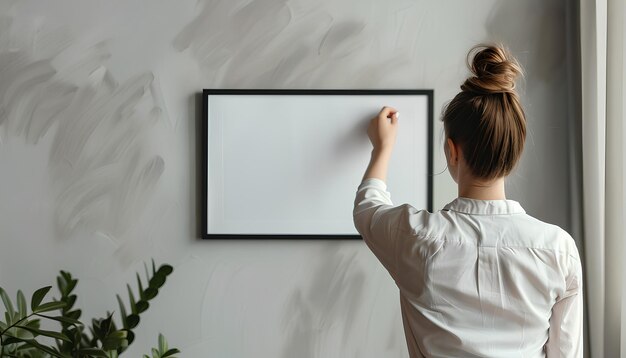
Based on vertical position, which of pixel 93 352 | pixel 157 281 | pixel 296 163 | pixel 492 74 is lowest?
pixel 93 352

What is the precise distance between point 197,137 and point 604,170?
89 centimetres

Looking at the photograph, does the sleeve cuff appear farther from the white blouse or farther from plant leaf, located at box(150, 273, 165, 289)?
plant leaf, located at box(150, 273, 165, 289)

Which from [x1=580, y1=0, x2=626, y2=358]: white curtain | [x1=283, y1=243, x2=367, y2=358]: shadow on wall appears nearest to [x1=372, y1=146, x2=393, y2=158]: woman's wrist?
[x1=283, y1=243, x2=367, y2=358]: shadow on wall

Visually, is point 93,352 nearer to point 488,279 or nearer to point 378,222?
point 378,222

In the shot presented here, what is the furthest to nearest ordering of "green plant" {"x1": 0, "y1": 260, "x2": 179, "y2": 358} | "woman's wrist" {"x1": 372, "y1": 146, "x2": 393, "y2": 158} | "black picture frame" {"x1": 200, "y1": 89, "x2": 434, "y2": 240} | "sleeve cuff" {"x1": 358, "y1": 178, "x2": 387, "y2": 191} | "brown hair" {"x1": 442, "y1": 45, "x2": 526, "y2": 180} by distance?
"black picture frame" {"x1": 200, "y1": 89, "x2": 434, "y2": 240}, "woman's wrist" {"x1": 372, "y1": 146, "x2": 393, "y2": 158}, "sleeve cuff" {"x1": 358, "y1": 178, "x2": 387, "y2": 191}, "green plant" {"x1": 0, "y1": 260, "x2": 179, "y2": 358}, "brown hair" {"x1": 442, "y1": 45, "x2": 526, "y2": 180}

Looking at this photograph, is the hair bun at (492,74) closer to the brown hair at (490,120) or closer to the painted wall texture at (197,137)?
the brown hair at (490,120)

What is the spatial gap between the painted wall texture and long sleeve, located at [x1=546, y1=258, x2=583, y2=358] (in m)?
0.46

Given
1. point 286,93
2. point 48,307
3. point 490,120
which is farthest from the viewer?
point 286,93

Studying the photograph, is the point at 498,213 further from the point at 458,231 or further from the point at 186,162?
the point at 186,162

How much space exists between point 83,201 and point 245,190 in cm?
37

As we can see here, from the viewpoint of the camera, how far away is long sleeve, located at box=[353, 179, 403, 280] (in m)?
1.15

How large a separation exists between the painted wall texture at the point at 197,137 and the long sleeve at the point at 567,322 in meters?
0.46

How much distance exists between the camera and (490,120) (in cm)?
107

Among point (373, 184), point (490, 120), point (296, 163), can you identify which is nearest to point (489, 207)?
point (490, 120)
